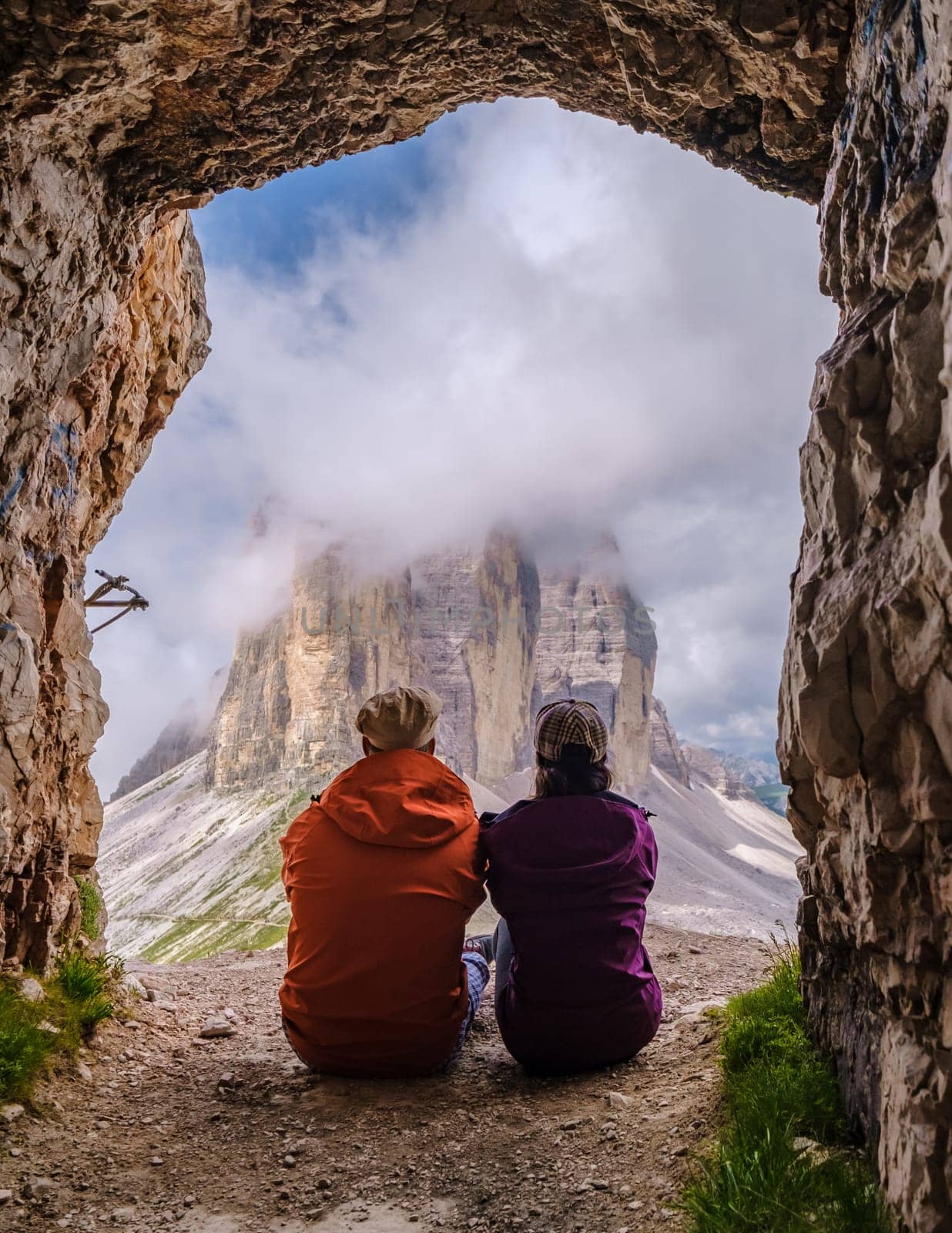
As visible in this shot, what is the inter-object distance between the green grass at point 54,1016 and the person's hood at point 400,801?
2.19 m

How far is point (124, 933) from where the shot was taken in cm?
5703

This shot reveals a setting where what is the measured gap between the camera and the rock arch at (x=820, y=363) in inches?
105

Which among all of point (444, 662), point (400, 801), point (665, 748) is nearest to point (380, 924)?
point (400, 801)

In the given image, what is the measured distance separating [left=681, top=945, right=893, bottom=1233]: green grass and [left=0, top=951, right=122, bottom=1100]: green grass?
3725 millimetres

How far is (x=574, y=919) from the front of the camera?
453 cm

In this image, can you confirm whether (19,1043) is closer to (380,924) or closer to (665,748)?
(380,924)

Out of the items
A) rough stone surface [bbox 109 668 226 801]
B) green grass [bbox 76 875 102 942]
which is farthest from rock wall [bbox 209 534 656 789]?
green grass [bbox 76 875 102 942]

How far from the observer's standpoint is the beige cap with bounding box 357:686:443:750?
4.98m

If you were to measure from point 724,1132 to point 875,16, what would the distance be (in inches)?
201

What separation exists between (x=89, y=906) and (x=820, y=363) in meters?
7.09

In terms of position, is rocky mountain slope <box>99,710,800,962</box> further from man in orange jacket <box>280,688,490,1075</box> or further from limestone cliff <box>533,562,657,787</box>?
man in orange jacket <box>280,688,490,1075</box>

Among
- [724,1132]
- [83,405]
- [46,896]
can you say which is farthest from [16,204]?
[724,1132]

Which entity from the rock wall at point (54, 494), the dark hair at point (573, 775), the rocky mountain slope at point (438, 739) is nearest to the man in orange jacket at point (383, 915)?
the dark hair at point (573, 775)

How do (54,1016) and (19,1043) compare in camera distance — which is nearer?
(19,1043)
